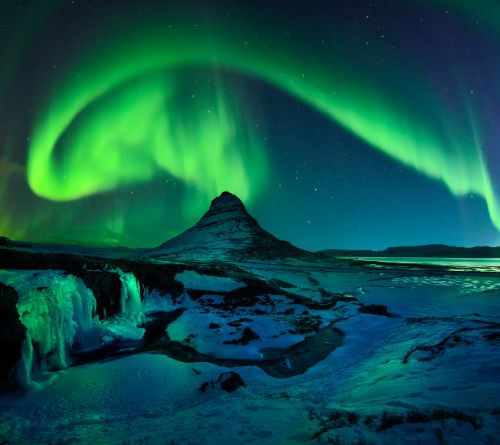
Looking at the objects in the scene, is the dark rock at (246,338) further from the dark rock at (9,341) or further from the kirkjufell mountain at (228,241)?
the kirkjufell mountain at (228,241)

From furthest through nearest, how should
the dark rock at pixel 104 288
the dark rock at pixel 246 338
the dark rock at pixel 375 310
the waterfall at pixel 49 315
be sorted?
the dark rock at pixel 375 310, the dark rock at pixel 104 288, the dark rock at pixel 246 338, the waterfall at pixel 49 315

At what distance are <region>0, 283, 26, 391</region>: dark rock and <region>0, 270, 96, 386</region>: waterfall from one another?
0.23 meters

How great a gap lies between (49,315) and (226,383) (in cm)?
782

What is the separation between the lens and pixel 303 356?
13148mm

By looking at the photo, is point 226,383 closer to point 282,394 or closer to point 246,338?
point 282,394

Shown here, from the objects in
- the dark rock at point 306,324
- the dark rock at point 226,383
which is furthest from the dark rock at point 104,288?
the dark rock at point 306,324

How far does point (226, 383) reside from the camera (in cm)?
945

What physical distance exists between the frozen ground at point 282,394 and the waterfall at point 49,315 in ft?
3.46

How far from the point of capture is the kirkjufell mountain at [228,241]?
78562mm

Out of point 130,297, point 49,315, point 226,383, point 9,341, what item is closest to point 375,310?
point 226,383

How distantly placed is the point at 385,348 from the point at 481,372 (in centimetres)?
523

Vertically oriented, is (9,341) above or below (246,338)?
above

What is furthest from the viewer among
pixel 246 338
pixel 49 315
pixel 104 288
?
pixel 104 288

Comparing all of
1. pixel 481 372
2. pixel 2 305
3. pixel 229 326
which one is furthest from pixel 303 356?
pixel 2 305
